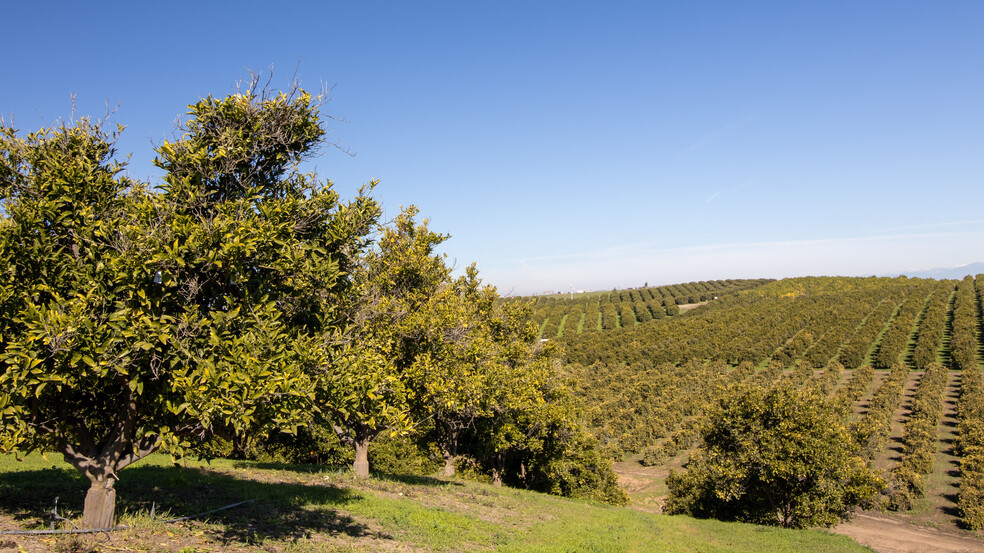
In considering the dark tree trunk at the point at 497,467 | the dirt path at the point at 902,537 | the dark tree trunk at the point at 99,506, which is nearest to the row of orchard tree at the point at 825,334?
the dirt path at the point at 902,537

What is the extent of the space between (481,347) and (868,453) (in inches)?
2263

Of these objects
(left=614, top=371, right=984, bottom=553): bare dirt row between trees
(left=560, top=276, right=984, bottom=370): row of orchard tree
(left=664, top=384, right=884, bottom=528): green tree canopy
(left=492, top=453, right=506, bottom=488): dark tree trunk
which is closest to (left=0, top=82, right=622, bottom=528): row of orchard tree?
(left=492, top=453, right=506, bottom=488): dark tree trunk

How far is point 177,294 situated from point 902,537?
1995 inches

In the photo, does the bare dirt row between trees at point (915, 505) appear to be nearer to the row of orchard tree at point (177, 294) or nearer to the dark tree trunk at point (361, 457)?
the dark tree trunk at point (361, 457)

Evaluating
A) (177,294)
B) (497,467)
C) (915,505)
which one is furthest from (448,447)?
(915,505)

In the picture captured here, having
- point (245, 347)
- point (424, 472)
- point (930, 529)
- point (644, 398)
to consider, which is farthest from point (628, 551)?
point (644, 398)

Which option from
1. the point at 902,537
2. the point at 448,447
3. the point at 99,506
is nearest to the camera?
the point at 99,506

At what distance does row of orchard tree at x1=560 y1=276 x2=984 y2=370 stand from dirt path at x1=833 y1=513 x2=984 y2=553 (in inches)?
2686

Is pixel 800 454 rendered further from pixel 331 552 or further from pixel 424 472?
pixel 331 552

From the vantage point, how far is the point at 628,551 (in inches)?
666

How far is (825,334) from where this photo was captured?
406 feet

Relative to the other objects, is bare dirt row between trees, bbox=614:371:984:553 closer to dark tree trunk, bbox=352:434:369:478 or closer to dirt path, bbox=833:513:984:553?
dirt path, bbox=833:513:984:553

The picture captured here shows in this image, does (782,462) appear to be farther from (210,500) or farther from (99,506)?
(99,506)

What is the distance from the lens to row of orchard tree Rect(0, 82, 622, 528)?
791 centimetres
